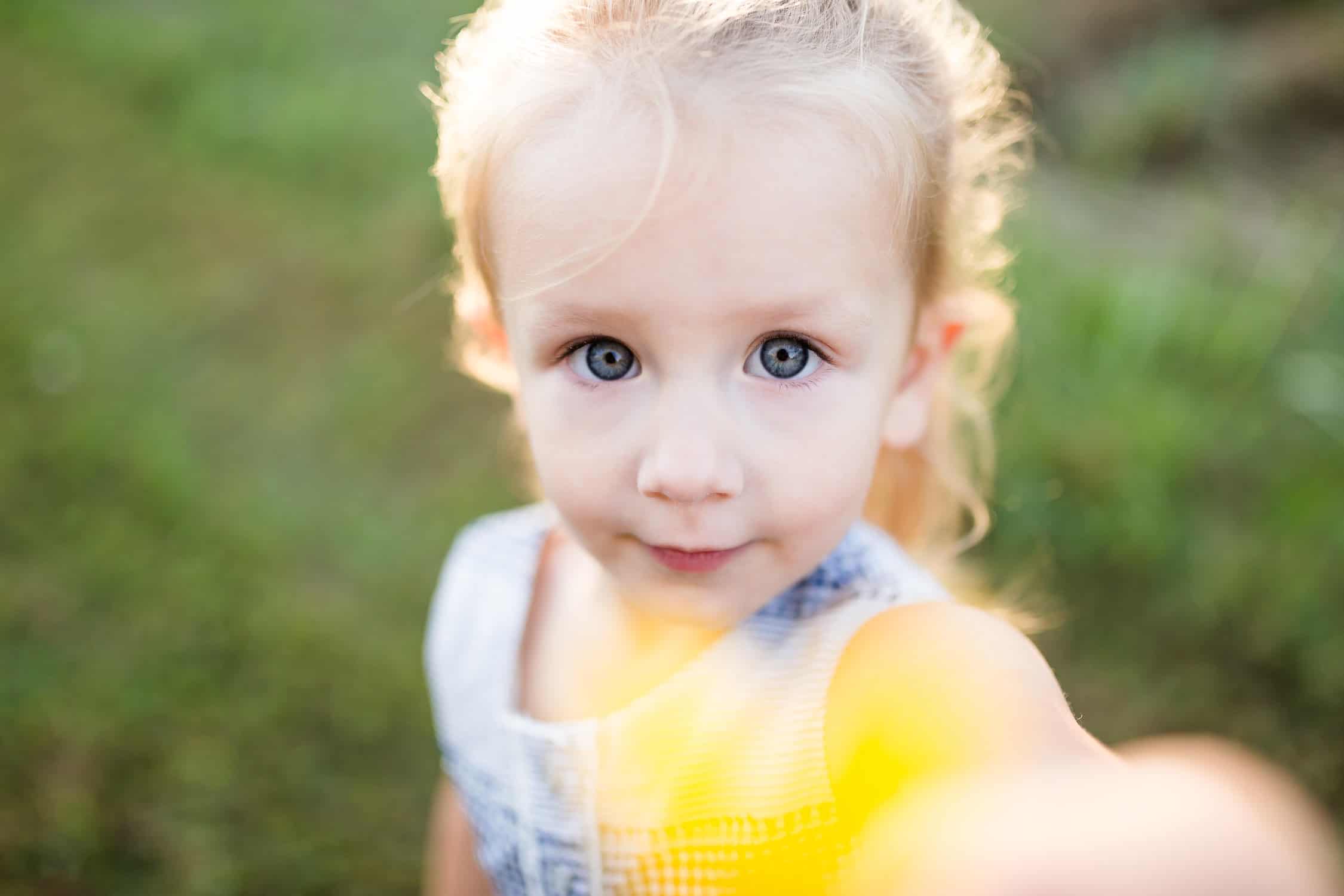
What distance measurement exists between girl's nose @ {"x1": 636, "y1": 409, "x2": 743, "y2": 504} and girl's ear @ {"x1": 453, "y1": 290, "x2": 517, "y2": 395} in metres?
0.33

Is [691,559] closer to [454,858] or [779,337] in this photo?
[779,337]

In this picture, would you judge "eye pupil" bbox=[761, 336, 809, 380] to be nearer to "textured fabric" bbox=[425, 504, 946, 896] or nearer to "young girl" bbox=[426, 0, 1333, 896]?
"young girl" bbox=[426, 0, 1333, 896]

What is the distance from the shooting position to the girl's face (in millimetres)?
1036

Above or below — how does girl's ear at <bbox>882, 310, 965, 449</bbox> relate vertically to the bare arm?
above

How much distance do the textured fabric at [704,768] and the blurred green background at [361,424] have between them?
804 millimetres

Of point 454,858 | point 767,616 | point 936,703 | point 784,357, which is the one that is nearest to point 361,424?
point 454,858

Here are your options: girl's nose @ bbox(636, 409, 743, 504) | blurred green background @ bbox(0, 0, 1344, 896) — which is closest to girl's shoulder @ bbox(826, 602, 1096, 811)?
girl's nose @ bbox(636, 409, 743, 504)

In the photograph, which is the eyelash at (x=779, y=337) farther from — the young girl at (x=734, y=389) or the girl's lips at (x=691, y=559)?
the girl's lips at (x=691, y=559)

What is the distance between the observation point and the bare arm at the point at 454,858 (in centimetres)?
179

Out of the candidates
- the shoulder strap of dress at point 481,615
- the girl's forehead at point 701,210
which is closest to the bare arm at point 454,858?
the shoulder strap of dress at point 481,615

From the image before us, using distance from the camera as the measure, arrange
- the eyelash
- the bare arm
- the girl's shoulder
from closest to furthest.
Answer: the girl's shoulder → the eyelash → the bare arm

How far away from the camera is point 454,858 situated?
1813 millimetres

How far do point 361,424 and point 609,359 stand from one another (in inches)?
84.5

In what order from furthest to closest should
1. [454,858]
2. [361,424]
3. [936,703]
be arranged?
[361,424], [454,858], [936,703]
